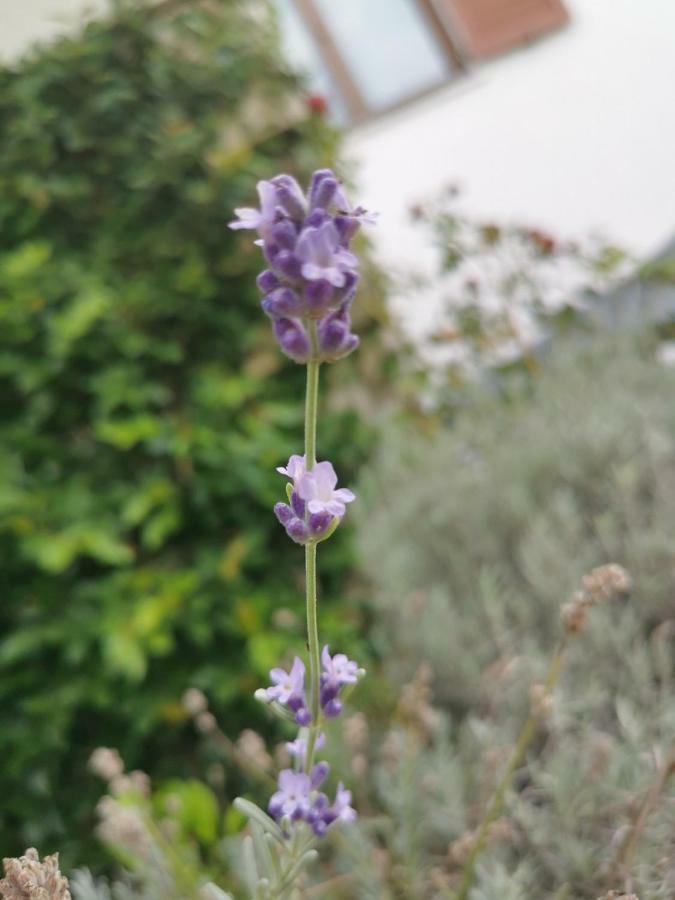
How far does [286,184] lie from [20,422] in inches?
64.7

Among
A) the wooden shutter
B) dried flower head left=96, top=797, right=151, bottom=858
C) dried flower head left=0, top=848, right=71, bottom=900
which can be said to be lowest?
dried flower head left=96, top=797, right=151, bottom=858

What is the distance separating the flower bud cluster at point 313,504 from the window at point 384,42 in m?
4.03

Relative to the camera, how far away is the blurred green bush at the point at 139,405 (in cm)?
180

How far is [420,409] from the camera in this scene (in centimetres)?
281

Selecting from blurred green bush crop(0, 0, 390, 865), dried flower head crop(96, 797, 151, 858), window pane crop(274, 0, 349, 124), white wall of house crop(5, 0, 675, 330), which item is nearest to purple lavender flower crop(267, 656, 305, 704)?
dried flower head crop(96, 797, 151, 858)

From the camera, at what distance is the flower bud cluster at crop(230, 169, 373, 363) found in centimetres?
54

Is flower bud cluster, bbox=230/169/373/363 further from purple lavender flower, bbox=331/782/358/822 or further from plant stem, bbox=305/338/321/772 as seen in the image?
purple lavender flower, bbox=331/782/358/822

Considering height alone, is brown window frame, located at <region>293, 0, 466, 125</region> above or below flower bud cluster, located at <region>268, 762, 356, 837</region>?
above

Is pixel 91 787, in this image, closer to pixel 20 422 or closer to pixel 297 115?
pixel 20 422

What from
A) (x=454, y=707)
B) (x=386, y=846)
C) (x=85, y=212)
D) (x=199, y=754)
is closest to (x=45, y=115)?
(x=85, y=212)

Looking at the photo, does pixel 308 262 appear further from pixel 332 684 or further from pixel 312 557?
pixel 332 684

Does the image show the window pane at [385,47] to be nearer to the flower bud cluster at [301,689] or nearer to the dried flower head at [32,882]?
the flower bud cluster at [301,689]

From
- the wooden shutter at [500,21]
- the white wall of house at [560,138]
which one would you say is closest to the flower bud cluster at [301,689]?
the white wall of house at [560,138]

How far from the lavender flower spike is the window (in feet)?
13.2
